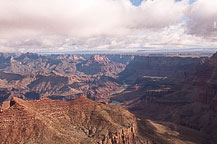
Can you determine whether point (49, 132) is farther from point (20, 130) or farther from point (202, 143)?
point (202, 143)

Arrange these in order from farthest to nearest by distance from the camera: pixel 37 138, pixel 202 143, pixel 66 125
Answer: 1. pixel 202 143
2. pixel 66 125
3. pixel 37 138

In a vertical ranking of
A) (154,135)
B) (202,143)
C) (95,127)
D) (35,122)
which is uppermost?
(35,122)

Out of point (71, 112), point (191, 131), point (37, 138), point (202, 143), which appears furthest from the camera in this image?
point (191, 131)

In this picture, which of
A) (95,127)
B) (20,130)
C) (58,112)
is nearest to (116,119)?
(95,127)

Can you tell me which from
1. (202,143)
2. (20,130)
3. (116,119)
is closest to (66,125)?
(20,130)

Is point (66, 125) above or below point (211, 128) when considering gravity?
above

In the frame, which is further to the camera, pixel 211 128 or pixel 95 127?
pixel 211 128
